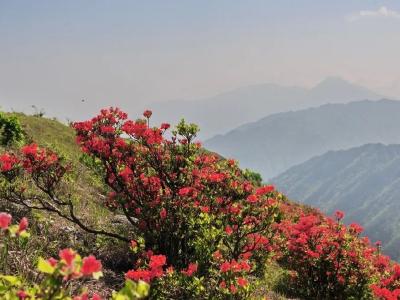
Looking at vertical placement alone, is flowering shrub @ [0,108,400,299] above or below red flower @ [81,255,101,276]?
above

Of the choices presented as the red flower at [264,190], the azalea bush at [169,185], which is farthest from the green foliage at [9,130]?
the red flower at [264,190]

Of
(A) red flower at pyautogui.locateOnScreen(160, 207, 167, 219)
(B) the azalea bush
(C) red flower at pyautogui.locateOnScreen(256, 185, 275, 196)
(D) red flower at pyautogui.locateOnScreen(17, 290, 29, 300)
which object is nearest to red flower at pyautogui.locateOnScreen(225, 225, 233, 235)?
(B) the azalea bush

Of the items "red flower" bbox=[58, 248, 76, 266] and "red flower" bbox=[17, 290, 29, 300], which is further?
"red flower" bbox=[17, 290, 29, 300]

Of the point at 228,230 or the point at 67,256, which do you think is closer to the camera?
the point at 67,256

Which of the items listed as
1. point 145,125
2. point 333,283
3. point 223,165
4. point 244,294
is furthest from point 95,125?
point 333,283

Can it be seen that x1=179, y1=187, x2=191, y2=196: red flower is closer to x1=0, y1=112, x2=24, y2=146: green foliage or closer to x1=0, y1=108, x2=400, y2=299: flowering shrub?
x1=0, y1=108, x2=400, y2=299: flowering shrub

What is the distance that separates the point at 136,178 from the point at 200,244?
2370 mm

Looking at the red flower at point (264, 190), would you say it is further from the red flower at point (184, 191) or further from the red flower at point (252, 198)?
the red flower at point (184, 191)

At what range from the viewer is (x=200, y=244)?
9.13 m

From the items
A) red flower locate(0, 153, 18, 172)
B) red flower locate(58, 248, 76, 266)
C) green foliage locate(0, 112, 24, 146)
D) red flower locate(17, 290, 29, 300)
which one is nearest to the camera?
red flower locate(58, 248, 76, 266)

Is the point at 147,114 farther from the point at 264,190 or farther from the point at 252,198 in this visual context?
the point at 264,190

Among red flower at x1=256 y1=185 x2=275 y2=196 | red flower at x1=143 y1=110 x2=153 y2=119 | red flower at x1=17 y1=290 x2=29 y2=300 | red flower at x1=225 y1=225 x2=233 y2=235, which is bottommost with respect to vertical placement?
red flower at x1=17 y1=290 x2=29 y2=300

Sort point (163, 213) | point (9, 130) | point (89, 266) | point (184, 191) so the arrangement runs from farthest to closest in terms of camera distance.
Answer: point (9, 130) < point (163, 213) < point (184, 191) < point (89, 266)

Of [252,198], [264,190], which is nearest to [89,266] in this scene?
[252,198]
